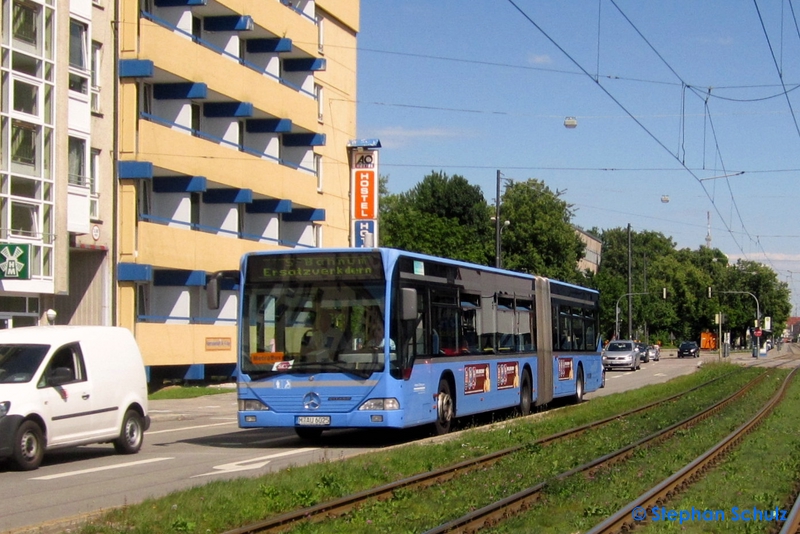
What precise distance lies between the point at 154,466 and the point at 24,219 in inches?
640

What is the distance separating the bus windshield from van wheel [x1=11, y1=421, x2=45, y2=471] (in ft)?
11.7

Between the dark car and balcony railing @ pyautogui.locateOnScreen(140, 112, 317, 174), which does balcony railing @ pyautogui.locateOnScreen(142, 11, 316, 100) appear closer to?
balcony railing @ pyautogui.locateOnScreen(140, 112, 317, 174)

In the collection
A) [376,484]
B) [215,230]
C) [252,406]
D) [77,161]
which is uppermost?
[77,161]

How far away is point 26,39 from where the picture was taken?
29.4 meters

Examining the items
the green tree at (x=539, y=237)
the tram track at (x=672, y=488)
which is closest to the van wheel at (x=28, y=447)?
the tram track at (x=672, y=488)

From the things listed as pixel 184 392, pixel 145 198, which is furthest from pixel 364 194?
pixel 184 392

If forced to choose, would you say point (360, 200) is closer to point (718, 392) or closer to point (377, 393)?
point (718, 392)

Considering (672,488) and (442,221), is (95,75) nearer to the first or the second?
(672,488)

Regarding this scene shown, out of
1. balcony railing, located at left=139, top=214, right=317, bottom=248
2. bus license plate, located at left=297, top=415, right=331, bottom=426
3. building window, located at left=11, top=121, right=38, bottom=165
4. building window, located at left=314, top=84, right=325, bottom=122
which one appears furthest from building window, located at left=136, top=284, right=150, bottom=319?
bus license plate, located at left=297, top=415, right=331, bottom=426

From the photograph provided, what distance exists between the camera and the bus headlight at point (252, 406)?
16984mm

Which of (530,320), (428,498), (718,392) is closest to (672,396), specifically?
(718,392)

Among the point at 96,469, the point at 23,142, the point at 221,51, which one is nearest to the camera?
the point at 96,469

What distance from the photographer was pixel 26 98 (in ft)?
96.4

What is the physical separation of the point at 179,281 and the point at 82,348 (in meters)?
21.8
